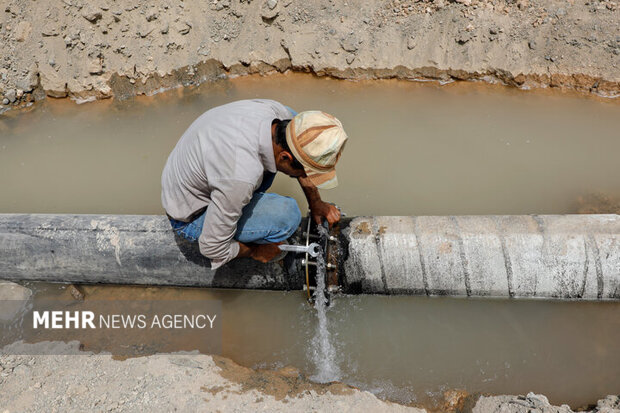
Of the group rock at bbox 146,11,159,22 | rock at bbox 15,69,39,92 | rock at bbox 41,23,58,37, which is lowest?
rock at bbox 15,69,39,92

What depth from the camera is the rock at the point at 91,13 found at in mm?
6238

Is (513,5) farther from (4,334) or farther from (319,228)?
(4,334)

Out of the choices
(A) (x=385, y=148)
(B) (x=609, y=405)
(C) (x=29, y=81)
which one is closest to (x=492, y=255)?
A: (B) (x=609, y=405)

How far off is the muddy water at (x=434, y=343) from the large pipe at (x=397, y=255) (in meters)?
0.30

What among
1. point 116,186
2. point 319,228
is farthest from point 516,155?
point 116,186

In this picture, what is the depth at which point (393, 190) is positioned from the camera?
4.97 metres

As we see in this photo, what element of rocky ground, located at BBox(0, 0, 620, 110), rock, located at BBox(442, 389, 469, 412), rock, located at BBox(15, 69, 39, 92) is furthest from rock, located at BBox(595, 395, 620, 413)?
rock, located at BBox(15, 69, 39, 92)

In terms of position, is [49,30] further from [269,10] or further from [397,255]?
[397,255]

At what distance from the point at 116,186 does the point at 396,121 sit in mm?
3329

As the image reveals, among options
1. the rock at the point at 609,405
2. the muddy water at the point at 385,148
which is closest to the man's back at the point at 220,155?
the muddy water at the point at 385,148

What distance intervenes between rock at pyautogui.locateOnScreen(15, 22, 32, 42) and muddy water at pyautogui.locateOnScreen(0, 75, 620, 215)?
38.3 inches

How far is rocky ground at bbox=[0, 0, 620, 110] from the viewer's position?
5902mm

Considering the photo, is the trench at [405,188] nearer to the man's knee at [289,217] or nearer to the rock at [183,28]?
the rock at [183,28]

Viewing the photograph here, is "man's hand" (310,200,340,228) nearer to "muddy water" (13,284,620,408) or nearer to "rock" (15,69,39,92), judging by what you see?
"muddy water" (13,284,620,408)
